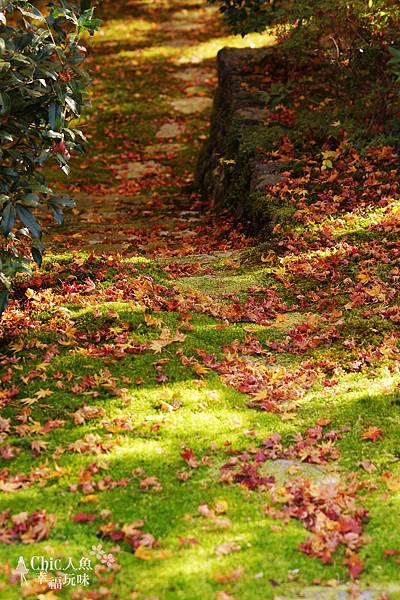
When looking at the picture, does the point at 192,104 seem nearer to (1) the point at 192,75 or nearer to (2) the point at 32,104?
(1) the point at 192,75

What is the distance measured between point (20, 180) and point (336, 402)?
2665 mm

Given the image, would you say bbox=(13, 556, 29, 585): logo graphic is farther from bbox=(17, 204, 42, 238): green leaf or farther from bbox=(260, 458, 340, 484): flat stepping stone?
bbox=(17, 204, 42, 238): green leaf

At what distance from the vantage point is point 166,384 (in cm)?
552

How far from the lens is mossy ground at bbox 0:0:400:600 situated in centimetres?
377

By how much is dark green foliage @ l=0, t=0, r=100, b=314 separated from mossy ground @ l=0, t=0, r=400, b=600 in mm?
835

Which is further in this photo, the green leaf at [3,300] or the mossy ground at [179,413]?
the green leaf at [3,300]

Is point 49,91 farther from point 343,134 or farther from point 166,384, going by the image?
point 343,134

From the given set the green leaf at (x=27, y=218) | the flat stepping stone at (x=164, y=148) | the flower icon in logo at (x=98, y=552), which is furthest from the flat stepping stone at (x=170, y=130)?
the flower icon in logo at (x=98, y=552)

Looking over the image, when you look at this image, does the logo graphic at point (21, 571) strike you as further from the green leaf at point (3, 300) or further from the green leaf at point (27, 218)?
the green leaf at point (27, 218)

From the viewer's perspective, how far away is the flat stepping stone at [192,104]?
15.7 m

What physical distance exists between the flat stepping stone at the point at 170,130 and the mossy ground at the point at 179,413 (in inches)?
210

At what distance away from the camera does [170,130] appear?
49.3ft

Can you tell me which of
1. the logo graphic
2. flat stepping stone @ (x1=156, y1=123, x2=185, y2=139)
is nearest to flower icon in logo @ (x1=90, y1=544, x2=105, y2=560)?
the logo graphic

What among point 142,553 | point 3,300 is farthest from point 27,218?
point 142,553
